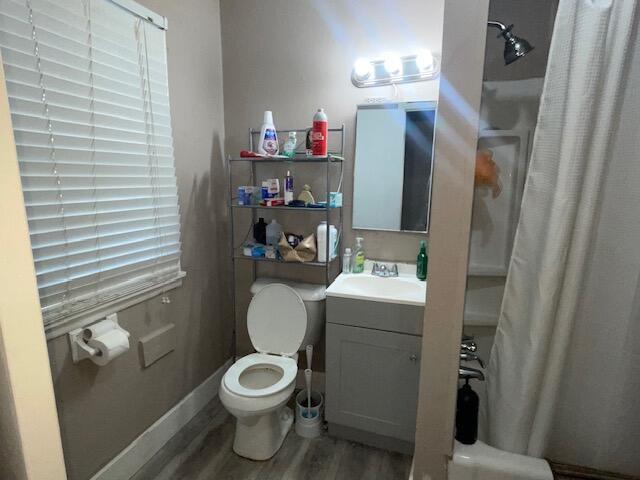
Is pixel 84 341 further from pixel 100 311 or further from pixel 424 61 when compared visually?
pixel 424 61

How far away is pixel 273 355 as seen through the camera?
195cm

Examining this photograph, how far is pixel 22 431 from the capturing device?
27.4 inches

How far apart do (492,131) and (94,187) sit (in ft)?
5.52

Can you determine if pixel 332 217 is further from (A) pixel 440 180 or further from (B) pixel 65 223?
(B) pixel 65 223

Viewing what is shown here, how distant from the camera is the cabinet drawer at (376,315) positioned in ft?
5.24

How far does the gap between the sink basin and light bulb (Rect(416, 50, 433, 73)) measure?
1.08 m

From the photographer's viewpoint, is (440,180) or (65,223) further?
(65,223)

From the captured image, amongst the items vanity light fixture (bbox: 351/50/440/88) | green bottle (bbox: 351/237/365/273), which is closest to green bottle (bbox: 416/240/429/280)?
green bottle (bbox: 351/237/365/273)

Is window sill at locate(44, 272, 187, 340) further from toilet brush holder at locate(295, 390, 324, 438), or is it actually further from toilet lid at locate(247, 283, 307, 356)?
toilet brush holder at locate(295, 390, 324, 438)

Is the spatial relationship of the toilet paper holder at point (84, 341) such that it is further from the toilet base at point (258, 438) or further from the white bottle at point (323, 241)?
the white bottle at point (323, 241)

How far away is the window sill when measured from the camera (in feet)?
4.15

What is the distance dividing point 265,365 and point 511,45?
6.20 ft

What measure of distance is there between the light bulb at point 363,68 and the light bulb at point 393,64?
0.31ft

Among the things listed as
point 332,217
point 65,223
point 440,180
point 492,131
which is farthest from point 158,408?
point 492,131
